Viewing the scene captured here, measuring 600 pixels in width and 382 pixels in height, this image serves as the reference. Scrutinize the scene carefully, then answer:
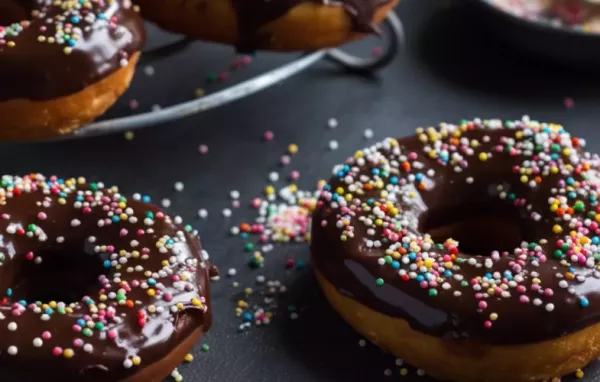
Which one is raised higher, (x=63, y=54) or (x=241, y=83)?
(x=63, y=54)

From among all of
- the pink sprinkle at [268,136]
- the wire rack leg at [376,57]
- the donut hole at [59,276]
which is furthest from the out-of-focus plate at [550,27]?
the donut hole at [59,276]

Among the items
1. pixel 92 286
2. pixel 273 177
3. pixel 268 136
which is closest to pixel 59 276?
pixel 92 286

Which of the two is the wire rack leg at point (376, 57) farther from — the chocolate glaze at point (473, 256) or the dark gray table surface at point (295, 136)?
the chocolate glaze at point (473, 256)

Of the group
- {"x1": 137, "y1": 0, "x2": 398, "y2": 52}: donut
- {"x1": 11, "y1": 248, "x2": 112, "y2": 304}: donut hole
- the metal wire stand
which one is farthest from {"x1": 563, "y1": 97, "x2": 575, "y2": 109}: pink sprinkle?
{"x1": 11, "y1": 248, "x2": 112, "y2": 304}: donut hole

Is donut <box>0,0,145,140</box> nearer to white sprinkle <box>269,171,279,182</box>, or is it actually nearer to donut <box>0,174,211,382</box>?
donut <box>0,174,211,382</box>

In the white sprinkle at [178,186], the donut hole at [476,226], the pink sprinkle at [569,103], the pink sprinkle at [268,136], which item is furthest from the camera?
the pink sprinkle at [569,103]

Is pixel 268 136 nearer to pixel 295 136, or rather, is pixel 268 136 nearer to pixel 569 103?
pixel 295 136

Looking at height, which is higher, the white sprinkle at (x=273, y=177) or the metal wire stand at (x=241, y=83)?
the metal wire stand at (x=241, y=83)
